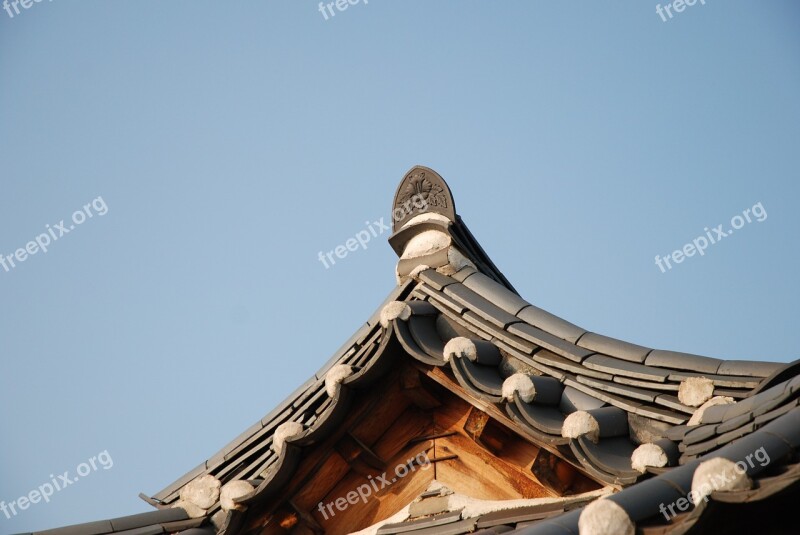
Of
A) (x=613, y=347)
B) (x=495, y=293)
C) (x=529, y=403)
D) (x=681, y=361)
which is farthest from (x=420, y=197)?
(x=681, y=361)

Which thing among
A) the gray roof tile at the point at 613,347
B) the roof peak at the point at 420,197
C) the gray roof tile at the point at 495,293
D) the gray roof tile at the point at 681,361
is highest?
the roof peak at the point at 420,197

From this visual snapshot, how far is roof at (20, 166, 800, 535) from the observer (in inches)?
226

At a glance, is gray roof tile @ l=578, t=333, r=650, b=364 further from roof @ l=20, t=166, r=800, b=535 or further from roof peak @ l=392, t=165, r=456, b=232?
roof peak @ l=392, t=165, r=456, b=232

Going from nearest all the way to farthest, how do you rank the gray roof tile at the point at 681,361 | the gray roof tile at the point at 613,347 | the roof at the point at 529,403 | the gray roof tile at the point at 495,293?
the roof at the point at 529,403 → the gray roof tile at the point at 681,361 → the gray roof tile at the point at 613,347 → the gray roof tile at the point at 495,293

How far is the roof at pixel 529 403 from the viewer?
18.8 feet

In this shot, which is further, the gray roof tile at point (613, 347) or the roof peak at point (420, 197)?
the roof peak at point (420, 197)

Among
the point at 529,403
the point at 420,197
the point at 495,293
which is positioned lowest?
the point at 529,403

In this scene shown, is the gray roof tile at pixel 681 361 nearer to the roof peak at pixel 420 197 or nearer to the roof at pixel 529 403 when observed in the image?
the roof at pixel 529 403

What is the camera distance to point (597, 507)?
5.55 m

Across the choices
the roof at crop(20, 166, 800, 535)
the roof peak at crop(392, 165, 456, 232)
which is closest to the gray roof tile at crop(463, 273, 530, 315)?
the roof at crop(20, 166, 800, 535)

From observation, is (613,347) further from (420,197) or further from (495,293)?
(420,197)

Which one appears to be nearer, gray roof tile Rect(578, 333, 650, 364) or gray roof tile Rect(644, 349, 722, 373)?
gray roof tile Rect(644, 349, 722, 373)

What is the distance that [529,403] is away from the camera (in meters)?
7.53

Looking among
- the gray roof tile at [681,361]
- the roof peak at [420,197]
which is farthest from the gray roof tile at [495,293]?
the gray roof tile at [681,361]
